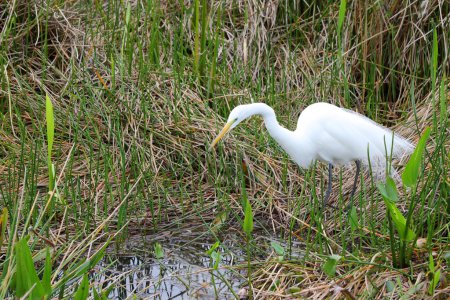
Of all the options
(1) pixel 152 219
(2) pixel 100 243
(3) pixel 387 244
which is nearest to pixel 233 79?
(1) pixel 152 219

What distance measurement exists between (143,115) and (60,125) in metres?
0.39

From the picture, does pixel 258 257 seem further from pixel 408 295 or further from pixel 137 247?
pixel 408 295

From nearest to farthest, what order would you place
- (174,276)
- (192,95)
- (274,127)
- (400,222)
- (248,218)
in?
1. (248,218)
2. (400,222)
3. (174,276)
4. (274,127)
5. (192,95)

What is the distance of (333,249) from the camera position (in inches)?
104

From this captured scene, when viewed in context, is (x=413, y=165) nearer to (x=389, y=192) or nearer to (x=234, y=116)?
(x=389, y=192)

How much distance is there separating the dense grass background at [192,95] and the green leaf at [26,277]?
3.01 feet

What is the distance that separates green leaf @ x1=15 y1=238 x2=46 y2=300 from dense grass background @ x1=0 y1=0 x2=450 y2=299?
917 millimetres

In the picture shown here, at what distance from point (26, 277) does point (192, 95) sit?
2137mm

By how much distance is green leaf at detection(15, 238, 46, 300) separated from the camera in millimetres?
1763

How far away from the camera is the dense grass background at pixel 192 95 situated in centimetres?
318

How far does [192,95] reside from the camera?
385 cm

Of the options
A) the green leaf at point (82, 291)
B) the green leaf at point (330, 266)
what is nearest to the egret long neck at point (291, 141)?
the green leaf at point (330, 266)

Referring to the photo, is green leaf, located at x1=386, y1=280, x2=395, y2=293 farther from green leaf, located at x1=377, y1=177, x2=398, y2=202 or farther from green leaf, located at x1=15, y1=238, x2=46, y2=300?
green leaf, located at x1=15, y1=238, x2=46, y2=300

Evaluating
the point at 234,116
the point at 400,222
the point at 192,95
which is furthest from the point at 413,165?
the point at 192,95
